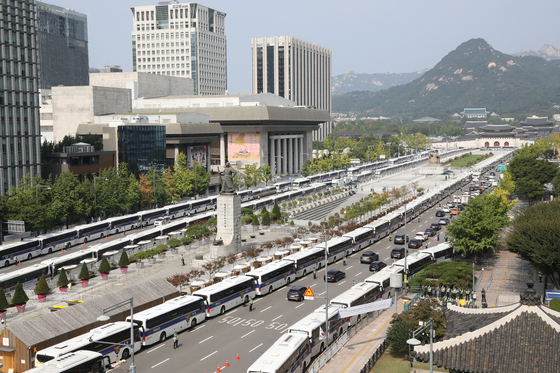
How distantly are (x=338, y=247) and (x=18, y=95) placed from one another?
194ft

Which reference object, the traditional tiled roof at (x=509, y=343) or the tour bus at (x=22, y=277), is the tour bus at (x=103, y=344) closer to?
the traditional tiled roof at (x=509, y=343)

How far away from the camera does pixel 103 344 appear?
3838cm

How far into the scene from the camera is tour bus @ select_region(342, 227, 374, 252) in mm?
73600

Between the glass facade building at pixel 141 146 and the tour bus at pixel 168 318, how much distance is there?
2777 inches

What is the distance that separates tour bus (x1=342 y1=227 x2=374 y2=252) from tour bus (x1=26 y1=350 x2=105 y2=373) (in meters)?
42.3

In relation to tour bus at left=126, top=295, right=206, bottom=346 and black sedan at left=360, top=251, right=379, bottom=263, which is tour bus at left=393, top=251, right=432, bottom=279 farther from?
tour bus at left=126, top=295, right=206, bottom=346

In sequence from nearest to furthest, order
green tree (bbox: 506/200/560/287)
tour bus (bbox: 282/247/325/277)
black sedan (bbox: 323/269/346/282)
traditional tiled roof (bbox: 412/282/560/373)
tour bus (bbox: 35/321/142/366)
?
traditional tiled roof (bbox: 412/282/560/373) → tour bus (bbox: 35/321/142/366) → green tree (bbox: 506/200/560/287) → black sedan (bbox: 323/269/346/282) → tour bus (bbox: 282/247/325/277)

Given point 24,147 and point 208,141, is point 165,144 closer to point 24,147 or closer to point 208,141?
point 208,141

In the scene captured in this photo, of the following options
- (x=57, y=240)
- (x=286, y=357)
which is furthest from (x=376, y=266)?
(x=57, y=240)

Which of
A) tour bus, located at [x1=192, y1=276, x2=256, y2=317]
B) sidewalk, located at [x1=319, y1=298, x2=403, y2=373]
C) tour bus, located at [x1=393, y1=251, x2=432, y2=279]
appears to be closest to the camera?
sidewalk, located at [x1=319, y1=298, x2=403, y2=373]

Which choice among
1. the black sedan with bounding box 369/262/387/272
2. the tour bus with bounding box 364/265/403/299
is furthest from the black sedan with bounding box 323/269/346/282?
the tour bus with bounding box 364/265/403/299

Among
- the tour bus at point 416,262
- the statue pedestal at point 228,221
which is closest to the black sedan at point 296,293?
the tour bus at point 416,262

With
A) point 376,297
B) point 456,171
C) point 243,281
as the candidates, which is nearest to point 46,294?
Answer: point 243,281

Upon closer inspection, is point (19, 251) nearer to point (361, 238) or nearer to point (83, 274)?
point (83, 274)
